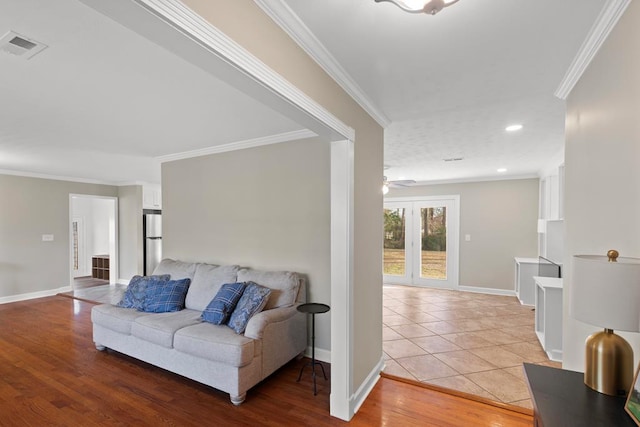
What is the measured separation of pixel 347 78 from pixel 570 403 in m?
2.08

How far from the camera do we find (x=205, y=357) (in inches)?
99.3

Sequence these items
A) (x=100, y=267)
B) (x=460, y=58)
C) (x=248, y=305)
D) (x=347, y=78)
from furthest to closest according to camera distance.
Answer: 1. (x=100, y=267)
2. (x=248, y=305)
3. (x=347, y=78)
4. (x=460, y=58)

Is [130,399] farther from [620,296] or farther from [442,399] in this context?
[620,296]

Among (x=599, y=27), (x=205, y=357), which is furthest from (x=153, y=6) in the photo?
(x=205, y=357)

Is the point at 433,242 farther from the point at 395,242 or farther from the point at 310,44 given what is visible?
the point at 310,44

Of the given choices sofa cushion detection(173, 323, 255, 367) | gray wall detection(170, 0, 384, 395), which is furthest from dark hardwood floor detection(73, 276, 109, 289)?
gray wall detection(170, 0, 384, 395)

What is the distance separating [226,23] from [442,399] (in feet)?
9.88

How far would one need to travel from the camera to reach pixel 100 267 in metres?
8.11

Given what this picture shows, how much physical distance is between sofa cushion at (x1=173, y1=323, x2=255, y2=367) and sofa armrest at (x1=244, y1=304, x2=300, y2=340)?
0.07m

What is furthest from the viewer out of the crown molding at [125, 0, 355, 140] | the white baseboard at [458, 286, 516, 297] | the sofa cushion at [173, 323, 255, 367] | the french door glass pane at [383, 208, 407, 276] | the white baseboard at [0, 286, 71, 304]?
the french door glass pane at [383, 208, 407, 276]

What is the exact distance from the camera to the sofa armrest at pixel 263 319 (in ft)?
8.39

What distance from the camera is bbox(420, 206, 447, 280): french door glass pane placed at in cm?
693

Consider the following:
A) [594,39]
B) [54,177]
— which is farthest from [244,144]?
[54,177]

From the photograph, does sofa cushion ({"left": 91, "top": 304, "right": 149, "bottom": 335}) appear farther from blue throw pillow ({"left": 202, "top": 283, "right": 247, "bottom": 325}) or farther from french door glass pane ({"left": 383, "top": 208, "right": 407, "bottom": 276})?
french door glass pane ({"left": 383, "top": 208, "right": 407, "bottom": 276})
